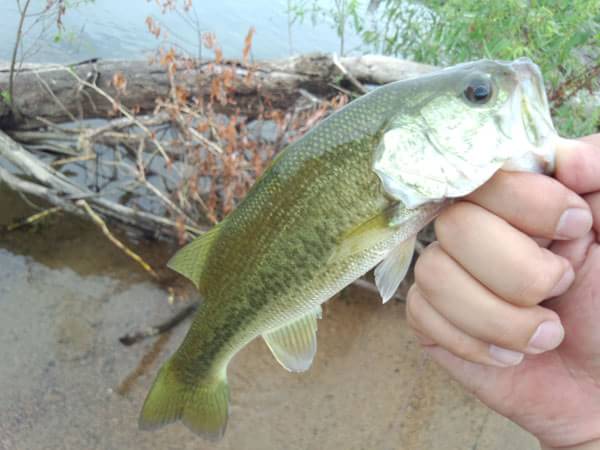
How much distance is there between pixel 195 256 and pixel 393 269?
2.28 feet

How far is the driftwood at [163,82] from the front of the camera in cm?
446

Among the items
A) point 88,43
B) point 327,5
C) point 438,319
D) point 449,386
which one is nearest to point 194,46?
point 88,43

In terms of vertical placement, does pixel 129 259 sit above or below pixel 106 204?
below

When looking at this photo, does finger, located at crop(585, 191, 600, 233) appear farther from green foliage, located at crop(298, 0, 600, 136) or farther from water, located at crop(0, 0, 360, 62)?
water, located at crop(0, 0, 360, 62)

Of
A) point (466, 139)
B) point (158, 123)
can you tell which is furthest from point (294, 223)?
point (158, 123)

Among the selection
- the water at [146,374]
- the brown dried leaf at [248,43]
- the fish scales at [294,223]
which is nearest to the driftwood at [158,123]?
the brown dried leaf at [248,43]

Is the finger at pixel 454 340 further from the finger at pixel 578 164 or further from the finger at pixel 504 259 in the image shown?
the finger at pixel 578 164

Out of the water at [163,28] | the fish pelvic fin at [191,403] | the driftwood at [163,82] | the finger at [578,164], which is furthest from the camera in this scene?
the water at [163,28]

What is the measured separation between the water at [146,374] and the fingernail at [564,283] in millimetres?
1972

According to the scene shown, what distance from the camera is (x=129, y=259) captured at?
4.08 meters

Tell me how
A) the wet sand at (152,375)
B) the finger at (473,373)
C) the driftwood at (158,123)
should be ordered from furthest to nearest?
1. the driftwood at (158,123)
2. the wet sand at (152,375)
3. the finger at (473,373)

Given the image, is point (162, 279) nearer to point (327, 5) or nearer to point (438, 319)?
point (438, 319)

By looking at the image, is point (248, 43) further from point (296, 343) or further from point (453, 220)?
point (453, 220)

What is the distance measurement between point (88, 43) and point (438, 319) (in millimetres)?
6956
